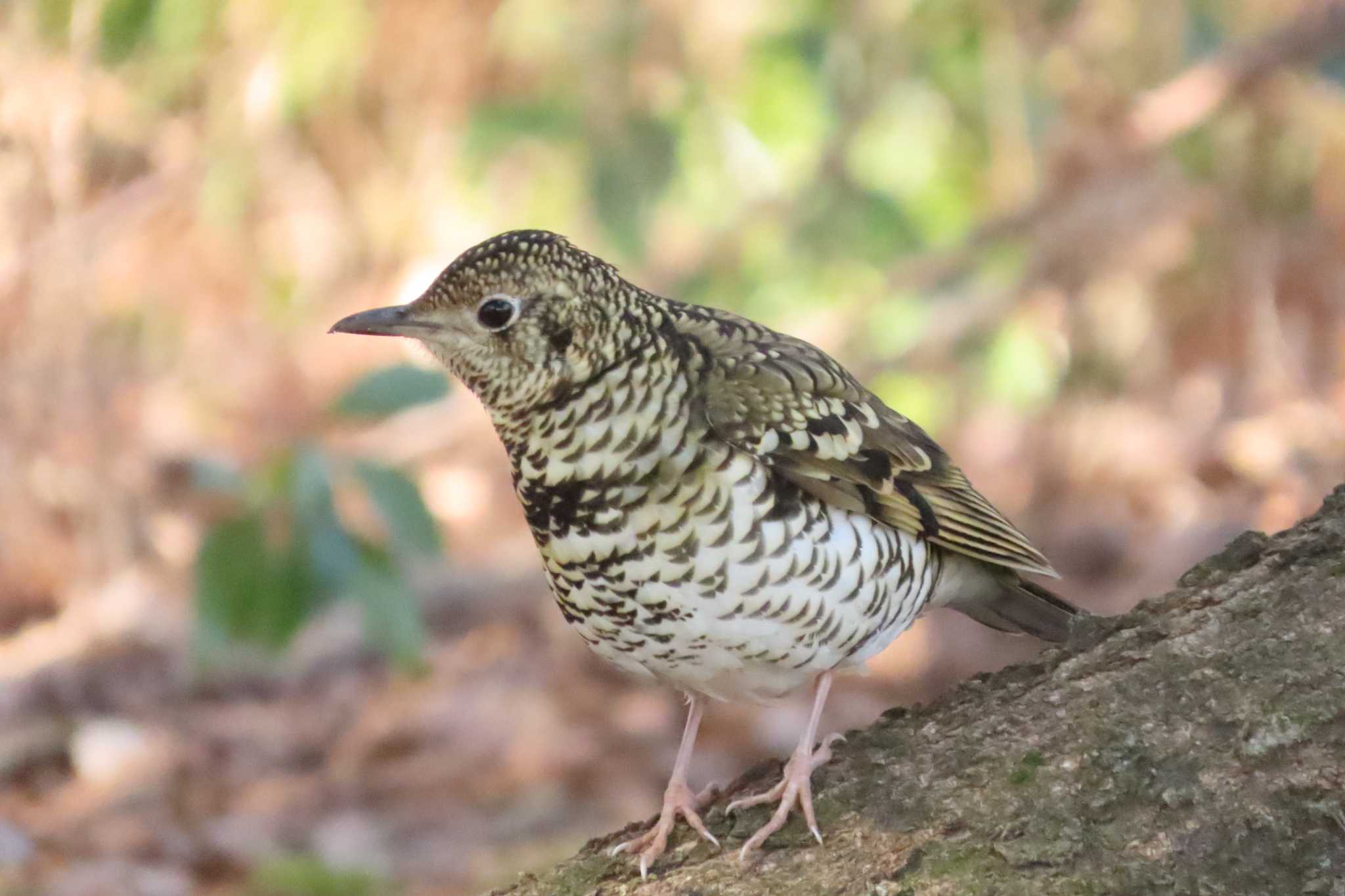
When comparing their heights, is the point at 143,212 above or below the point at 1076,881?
above

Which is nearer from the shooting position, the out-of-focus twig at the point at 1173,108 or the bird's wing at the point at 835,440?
the bird's wing at the point at 835,440

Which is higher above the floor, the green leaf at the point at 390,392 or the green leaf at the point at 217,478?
the green leaf at the point at 390,392

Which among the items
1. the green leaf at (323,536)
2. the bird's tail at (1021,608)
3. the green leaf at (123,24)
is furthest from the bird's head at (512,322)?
the green leaf at (123,24)

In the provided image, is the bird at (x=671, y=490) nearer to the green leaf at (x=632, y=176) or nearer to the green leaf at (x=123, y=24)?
the green leaf at (x=123, y=24)

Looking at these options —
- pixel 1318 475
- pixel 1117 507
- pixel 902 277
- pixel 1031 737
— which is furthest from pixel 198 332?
pixel 1031 737

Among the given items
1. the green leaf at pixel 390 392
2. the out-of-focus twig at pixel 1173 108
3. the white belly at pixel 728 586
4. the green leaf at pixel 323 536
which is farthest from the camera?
the out-of-focus twig at pixel 1173 108

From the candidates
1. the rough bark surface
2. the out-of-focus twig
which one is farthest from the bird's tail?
the out-of-focus twig

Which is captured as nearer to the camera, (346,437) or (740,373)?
(740,373)

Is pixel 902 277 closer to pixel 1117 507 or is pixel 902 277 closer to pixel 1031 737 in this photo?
pixel 1117 507

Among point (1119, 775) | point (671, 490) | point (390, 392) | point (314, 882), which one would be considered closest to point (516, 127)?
point (390, 392)
